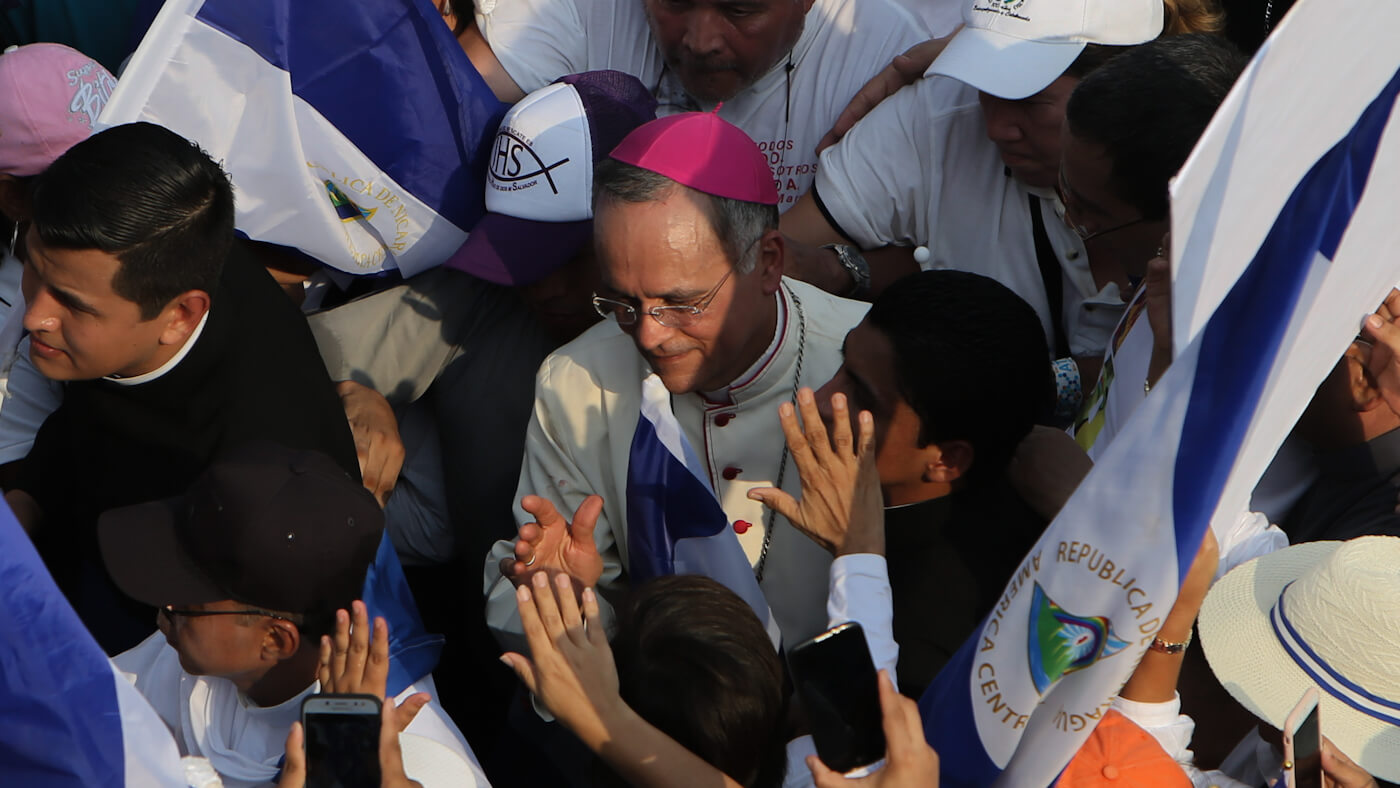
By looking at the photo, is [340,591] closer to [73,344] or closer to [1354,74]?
[73,344]

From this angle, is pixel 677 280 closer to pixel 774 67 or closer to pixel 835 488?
pixel 835 488

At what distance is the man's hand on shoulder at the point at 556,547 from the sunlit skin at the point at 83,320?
2.96 feet

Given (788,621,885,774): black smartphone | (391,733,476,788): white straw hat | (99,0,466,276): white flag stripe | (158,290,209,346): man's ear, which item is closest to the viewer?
(788,621,885,774): black smartphone

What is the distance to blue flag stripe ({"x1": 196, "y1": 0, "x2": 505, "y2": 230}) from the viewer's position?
306 cm

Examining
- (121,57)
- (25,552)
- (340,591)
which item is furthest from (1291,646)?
(121,57)

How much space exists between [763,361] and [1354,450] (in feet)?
4.15

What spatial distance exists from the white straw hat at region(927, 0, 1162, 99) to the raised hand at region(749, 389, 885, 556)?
1.21m

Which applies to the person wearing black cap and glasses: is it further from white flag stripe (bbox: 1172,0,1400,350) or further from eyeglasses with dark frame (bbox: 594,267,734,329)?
white flag stripe (bbox: 1172,0,1400,350)

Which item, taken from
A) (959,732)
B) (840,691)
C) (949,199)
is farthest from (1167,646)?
(949,199)

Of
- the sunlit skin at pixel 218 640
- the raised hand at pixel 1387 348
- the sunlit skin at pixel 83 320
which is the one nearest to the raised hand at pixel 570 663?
the sunlit skin at pixel 218 640

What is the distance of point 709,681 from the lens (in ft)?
6.26

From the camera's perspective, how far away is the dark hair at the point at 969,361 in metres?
2.39

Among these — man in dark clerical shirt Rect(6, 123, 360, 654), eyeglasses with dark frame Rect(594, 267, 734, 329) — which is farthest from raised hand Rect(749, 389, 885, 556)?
man in dark clerical shirt Rect(6, 123, 360, 654)

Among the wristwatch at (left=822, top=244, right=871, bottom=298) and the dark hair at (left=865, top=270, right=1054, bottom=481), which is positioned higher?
the dark hair at (left=865, top=270, right=1054, bottom=481)
